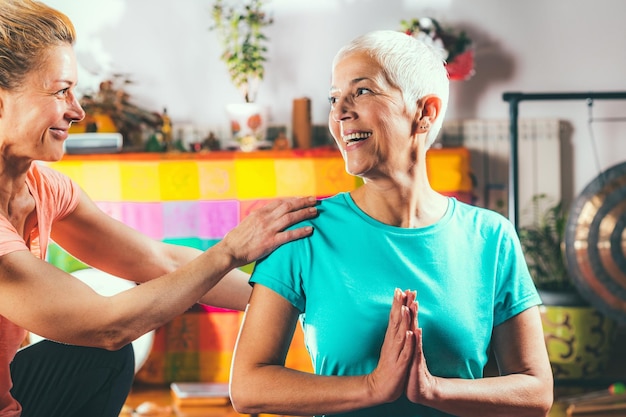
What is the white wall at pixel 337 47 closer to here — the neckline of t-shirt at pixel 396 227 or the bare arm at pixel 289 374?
the neckline of t-shirt at pixel 396 227

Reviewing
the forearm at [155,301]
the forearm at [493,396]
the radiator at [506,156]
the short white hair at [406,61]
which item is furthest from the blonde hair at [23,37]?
the radiator at [506,156]

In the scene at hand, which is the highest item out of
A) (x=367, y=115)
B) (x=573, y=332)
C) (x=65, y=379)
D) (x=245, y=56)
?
(x=245, y=56)

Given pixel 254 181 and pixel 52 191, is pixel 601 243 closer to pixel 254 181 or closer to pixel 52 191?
pixel 254 181

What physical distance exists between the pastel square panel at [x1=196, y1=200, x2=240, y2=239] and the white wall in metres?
0.71

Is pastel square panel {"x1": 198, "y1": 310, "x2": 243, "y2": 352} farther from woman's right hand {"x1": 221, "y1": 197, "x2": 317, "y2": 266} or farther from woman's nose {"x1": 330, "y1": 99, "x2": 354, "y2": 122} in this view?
woman's nose {"x1": 330, "y1": 99, "x2": 354, "y2": 122}

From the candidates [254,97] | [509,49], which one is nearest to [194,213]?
[254,97]

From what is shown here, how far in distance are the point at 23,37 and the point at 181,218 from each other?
1.94 meters

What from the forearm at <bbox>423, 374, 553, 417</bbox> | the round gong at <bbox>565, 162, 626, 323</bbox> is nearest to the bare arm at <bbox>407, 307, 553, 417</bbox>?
the forearm at <bbox>423, 374, 553, 417</bbox>

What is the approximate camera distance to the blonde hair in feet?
5.03

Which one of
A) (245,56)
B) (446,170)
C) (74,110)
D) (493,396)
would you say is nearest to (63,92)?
(74,110)

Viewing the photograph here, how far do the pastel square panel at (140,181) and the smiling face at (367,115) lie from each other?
2.17 m

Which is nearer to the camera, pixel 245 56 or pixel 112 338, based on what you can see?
pixel 112 338

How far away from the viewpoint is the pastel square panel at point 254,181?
136 inches

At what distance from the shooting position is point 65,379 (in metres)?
1.81
